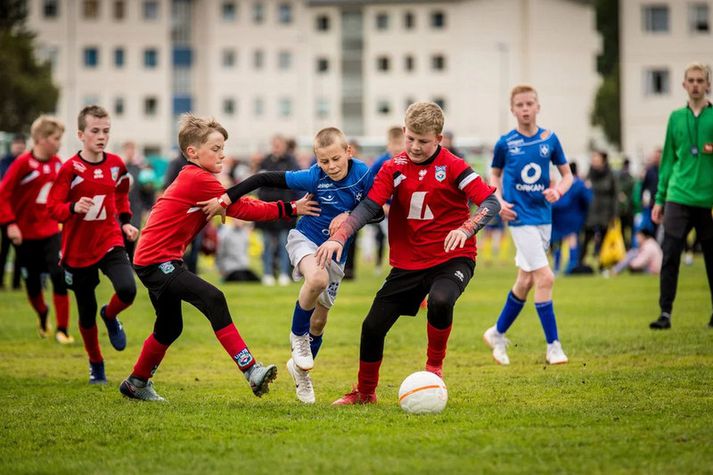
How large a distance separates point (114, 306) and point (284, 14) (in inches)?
3695

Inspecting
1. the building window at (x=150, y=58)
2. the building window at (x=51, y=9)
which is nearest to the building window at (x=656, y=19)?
the building window at (x=150, y=58)

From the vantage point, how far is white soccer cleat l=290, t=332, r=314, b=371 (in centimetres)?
858

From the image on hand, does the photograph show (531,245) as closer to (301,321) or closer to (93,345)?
(301,321)

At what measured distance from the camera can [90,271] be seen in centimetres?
1001

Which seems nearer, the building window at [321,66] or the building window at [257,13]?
the building window at [257,13]

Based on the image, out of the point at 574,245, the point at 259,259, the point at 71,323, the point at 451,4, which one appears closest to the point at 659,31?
the point at 451,4

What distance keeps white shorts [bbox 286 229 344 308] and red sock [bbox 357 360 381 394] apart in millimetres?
730

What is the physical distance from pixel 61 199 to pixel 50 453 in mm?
3411

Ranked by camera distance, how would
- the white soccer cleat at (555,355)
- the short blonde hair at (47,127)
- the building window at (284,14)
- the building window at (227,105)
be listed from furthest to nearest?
1. the building window at (284,14)
2. the building window at (227,105)
3. the short blonde hair at (47,127)
4. the white soccer cleat at (555,355)

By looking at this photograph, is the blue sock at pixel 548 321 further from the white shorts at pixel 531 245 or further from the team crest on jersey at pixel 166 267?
the team crest on jersey at pixel 166 267

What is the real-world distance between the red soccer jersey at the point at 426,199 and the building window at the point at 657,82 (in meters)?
59.8

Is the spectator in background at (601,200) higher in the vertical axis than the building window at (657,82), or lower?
lower

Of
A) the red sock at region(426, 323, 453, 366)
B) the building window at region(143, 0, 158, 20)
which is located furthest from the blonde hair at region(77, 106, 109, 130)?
the building window at region(143, 0, 158, 20)

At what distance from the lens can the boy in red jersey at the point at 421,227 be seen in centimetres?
827
